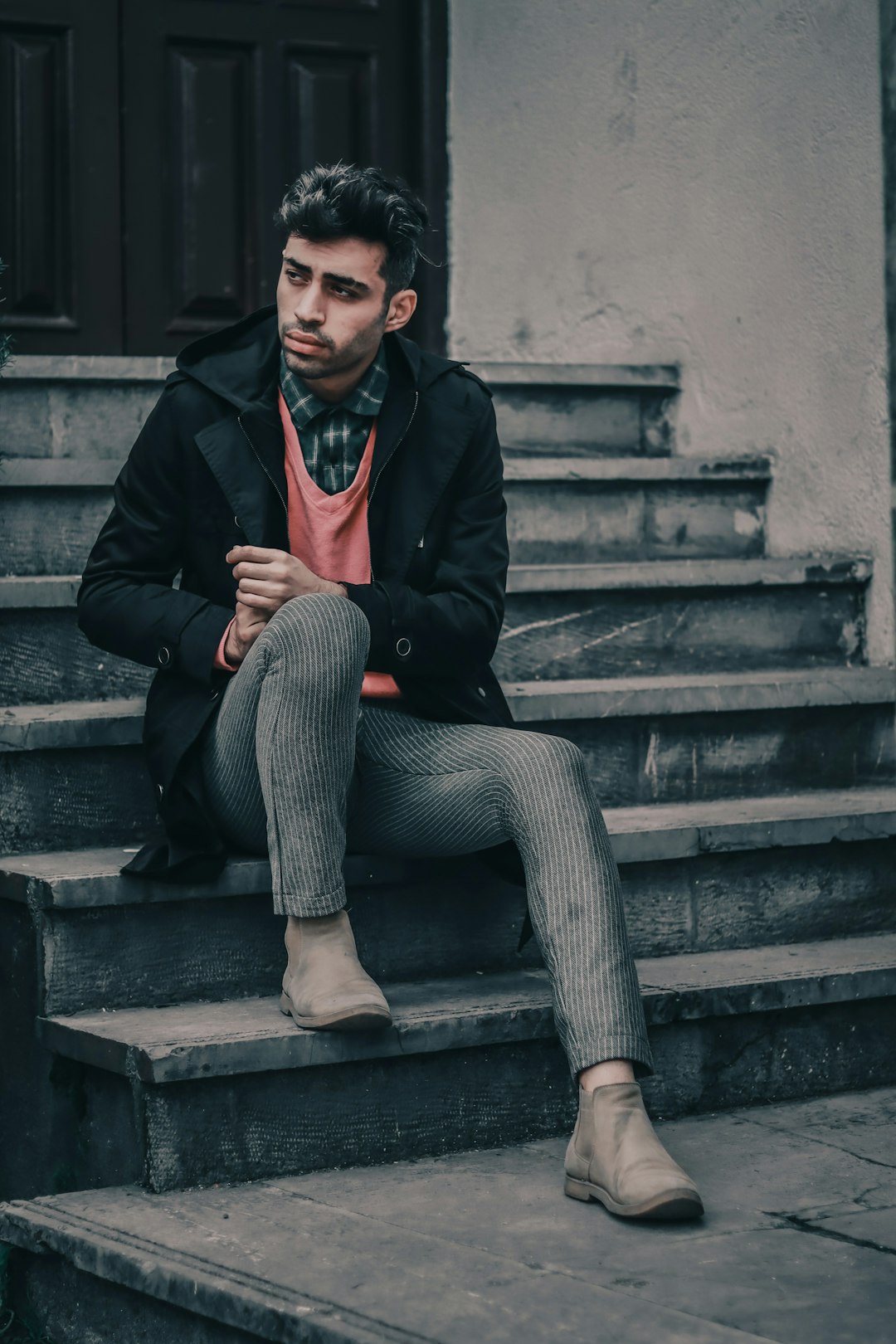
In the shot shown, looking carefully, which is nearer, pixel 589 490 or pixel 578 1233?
pixel 578 1233

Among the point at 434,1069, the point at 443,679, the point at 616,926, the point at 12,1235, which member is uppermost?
the point at 443,679

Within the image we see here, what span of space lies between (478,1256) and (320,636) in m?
0.89

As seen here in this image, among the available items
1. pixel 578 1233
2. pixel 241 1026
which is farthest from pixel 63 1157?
pixel 578 1233

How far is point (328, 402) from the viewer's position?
9.57 ft

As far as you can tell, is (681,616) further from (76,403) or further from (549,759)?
(76,403)

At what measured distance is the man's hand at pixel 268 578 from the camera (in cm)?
264

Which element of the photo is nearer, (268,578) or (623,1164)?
(623,1164)

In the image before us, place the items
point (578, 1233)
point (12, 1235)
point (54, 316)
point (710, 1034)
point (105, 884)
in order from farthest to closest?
point (54, 316) → point (710, 1034) → point (105, 884) → point (12, 1235) → point (578, 1233)

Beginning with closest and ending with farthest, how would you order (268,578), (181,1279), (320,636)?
(181,1279), (320,636), (268,578)

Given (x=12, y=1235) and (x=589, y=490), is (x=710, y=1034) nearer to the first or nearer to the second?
(x=12, y=1235)

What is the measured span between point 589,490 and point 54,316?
1714mm

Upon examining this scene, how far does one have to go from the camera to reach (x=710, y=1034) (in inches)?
115

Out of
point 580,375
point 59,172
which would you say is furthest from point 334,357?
point 59,172

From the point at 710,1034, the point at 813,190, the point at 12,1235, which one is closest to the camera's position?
the point at 12,1235
